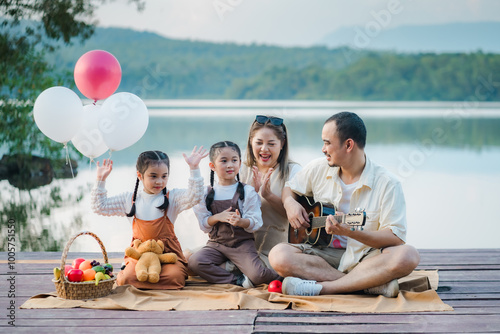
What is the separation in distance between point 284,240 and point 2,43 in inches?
452

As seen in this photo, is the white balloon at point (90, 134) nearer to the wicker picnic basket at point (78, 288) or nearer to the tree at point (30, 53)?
the wicker picnic basket at point (78, 288)

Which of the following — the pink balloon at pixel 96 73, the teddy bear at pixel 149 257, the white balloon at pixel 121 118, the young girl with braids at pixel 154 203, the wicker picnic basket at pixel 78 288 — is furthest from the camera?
the pink balloon at pixel 96 73

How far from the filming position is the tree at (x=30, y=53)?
487 inches

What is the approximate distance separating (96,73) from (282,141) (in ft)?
5.23

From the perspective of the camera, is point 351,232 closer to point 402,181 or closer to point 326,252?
point 326,252

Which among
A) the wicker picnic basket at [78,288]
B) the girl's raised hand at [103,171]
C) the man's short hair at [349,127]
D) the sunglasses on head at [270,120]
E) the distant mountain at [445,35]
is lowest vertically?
the wicker picnic basket at [78,288]

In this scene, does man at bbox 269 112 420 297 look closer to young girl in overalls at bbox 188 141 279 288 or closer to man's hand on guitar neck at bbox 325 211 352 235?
man's hand on guitar neck at bbox 325 211 352 235

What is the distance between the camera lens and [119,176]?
11336mm

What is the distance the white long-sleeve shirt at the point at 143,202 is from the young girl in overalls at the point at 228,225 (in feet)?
0.42

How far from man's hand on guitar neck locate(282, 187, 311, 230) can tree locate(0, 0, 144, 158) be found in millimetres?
8791

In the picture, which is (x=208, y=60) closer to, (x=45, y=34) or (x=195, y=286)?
(x=45, y=34)

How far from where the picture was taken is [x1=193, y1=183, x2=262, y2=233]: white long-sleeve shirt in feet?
13.5

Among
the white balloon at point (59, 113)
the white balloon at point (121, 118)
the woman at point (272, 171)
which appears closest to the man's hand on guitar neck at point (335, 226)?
the woman at point (272, 171)

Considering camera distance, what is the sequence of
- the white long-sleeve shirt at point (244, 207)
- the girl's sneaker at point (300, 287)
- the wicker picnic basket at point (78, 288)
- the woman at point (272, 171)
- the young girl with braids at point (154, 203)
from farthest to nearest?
the woman at point (272, 171) < the white long-sleeve shirt at point (244, 207) < the young girl with braids at point (154, 203) < the girl's sneaker at point (300, 287) < the wicker picnic basket at point (78, 288)
